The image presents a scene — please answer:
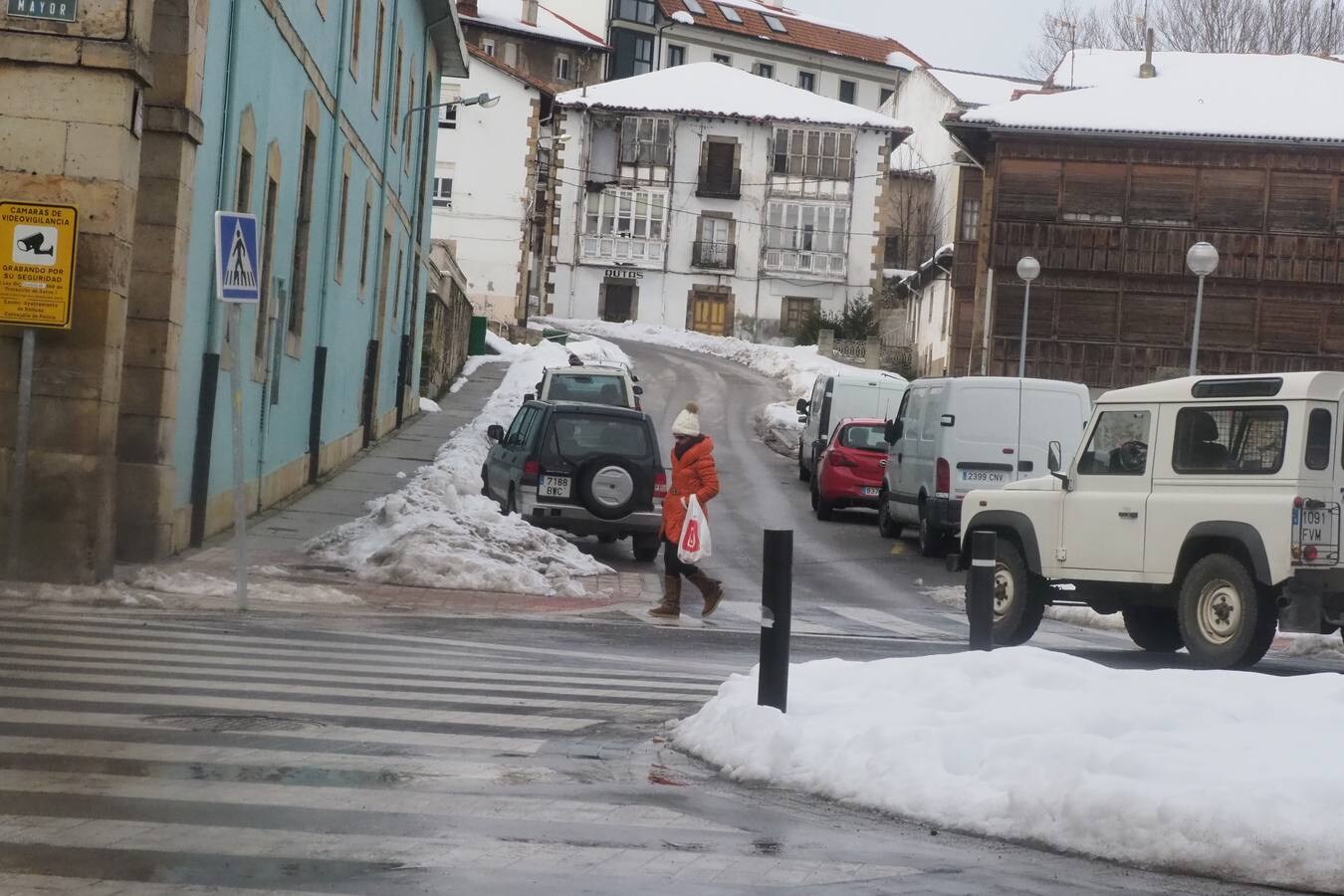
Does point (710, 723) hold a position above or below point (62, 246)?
below

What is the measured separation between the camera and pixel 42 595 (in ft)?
43.7

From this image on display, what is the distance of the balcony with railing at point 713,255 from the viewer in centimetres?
7950

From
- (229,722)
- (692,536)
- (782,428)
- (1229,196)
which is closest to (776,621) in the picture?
(229,722)

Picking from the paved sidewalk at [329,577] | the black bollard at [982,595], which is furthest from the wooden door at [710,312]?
the black bollard at [982,595]

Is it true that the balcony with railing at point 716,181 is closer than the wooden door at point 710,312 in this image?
Yes

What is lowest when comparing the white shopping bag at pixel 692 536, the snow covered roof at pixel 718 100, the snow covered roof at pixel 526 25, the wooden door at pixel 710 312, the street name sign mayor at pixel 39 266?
the white shopping bag at pixel 692 536

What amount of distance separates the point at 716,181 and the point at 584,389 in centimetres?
4721

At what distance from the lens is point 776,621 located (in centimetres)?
811

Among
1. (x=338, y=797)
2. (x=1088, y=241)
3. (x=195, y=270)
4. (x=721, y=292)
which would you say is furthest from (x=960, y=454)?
(x=721, y=292)

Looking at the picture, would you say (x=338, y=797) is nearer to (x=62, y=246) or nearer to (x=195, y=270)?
(x=62, y=246)

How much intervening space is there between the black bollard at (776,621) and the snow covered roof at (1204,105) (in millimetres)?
41244

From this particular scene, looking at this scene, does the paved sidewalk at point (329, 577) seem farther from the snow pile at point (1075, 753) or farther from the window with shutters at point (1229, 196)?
the window with shutters at point (1229, 196)

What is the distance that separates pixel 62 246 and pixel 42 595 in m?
2.55

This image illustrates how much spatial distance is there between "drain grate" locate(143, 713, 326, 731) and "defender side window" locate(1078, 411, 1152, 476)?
821cm
